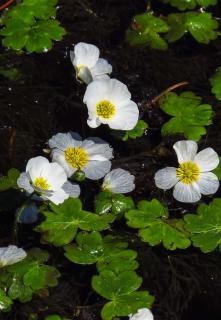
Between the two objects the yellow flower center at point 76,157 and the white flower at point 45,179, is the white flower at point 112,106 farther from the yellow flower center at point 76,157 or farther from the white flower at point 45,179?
the white flower at point 45,179

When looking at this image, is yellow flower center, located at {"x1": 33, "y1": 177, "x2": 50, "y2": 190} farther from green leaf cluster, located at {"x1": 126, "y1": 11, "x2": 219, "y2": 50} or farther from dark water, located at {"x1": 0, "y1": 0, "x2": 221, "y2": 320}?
green leaf cluster, located at {"x1": 126, "y1": 11, "x2": 219, "y2": 50}

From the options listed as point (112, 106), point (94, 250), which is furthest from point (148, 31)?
point (94, 250)

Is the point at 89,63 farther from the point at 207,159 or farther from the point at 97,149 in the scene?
the point at 207,159

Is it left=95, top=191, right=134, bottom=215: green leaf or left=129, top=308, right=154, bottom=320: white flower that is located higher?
left=95, top=191, right=134, bottom=215: green leaf

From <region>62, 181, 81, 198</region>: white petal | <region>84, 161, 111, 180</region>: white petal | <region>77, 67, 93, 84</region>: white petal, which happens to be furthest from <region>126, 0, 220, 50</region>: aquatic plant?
<region>62, 181, 81, 198</region>: white petal

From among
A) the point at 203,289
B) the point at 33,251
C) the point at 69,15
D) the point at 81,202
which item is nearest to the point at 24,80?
the point at 69,15
